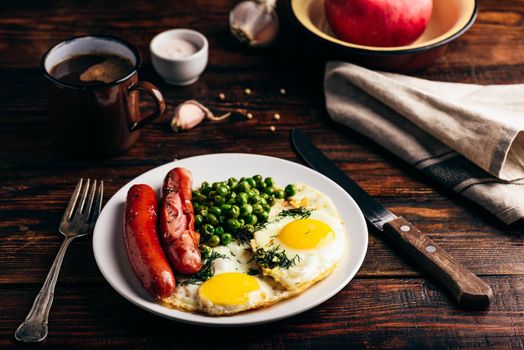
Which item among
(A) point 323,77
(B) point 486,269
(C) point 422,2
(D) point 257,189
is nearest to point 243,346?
(D) point 257,189

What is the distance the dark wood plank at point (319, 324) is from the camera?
188 cm

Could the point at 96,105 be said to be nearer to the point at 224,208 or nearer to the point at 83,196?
the point at 83,196

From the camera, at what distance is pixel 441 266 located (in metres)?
2.02

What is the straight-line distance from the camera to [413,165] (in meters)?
2.54

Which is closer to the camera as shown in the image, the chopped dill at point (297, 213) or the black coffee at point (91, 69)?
the chopped dill at point (297, 213)

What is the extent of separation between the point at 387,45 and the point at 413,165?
63 cm

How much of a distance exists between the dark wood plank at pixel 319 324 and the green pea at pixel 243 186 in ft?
1.59

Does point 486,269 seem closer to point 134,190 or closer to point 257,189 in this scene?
point 257,189

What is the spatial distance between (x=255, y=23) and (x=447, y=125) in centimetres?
112

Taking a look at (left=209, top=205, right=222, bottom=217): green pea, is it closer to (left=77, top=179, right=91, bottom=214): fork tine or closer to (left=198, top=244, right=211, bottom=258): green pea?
(left=198, top=244, right=211, bottom=258): green pea

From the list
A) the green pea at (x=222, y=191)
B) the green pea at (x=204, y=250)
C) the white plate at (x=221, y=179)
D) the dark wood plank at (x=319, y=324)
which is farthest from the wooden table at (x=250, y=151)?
the green pea at (x=222, y=191)

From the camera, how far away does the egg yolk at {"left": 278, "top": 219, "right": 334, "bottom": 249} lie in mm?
1971

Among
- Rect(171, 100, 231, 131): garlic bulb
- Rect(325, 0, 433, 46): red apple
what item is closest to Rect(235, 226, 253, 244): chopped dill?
Rect(171, 100, 231, 131): garlic bulb

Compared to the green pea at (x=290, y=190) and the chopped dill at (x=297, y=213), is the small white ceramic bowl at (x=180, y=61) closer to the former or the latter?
the green pea at (x=290, y=190)
